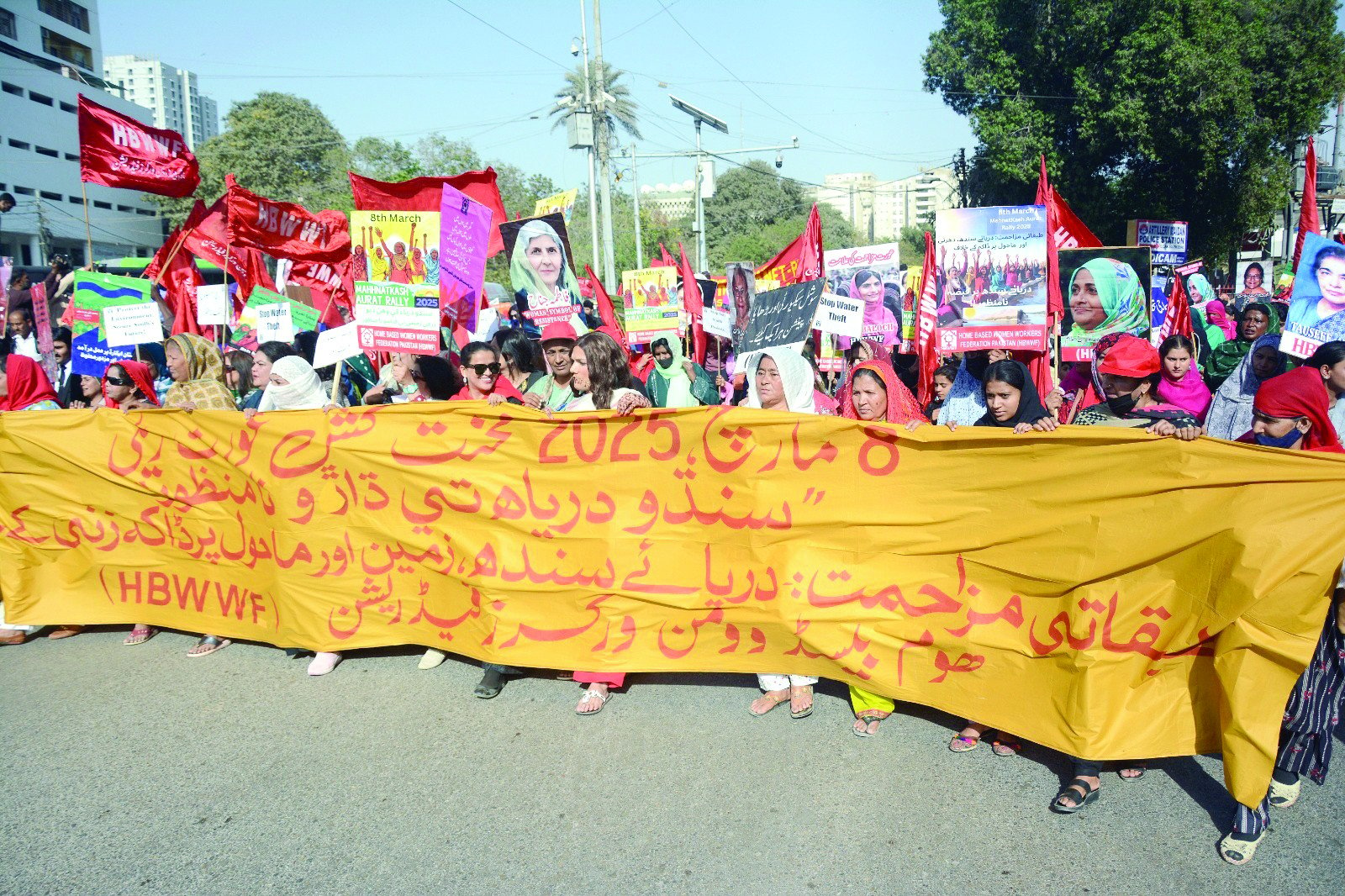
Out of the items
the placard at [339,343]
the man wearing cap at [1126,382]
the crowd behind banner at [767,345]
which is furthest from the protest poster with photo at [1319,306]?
the placard at [339,343]

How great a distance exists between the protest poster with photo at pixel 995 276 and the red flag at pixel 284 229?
5513mm

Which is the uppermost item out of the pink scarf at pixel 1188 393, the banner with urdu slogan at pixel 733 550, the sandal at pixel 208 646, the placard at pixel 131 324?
the placard at pixel 131 324

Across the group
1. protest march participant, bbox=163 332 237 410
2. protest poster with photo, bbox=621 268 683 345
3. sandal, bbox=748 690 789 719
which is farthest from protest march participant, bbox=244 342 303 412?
protest poster with photo, bbox=621 268 683 345

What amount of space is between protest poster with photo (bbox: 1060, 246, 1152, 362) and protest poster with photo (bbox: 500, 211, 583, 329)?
149 inches

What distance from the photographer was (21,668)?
15.9 ft

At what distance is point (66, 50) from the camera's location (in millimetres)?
50719

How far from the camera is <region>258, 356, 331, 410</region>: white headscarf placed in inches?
203

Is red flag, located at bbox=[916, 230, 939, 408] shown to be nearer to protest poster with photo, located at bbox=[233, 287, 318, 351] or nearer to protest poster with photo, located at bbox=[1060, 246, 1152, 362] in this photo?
protest poster with photo, located at bbox=[1060, 246, 1152, 362]

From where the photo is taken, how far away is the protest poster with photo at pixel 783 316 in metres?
5.58

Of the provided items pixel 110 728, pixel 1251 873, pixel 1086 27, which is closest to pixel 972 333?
pixel 1251 873

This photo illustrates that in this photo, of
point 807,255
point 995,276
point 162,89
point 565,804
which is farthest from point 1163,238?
point 162,89

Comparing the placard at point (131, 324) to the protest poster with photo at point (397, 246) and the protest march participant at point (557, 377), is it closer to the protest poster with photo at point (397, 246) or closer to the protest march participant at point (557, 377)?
the protest poster with photo at point (397, 246)

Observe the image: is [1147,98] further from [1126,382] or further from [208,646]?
[208,646]

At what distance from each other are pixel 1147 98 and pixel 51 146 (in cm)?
4780
